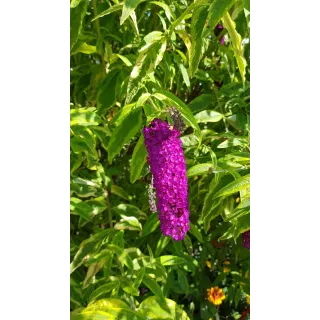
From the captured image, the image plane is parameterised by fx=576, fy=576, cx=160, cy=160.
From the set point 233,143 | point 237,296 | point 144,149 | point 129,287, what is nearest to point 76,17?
point 144,149

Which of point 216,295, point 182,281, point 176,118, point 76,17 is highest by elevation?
point 76,17

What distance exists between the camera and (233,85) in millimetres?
1244

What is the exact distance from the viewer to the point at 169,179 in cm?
81

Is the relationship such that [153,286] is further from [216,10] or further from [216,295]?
[216,295]

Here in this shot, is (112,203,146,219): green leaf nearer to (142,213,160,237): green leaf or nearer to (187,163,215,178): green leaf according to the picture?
(142,213,160,237): green leaf

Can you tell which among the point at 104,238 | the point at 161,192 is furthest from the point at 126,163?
the point at 161,192

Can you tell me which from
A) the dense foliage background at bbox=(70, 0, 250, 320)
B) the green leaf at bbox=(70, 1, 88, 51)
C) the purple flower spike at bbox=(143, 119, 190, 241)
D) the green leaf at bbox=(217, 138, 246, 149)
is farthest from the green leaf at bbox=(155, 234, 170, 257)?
the green leaf at bbox=(70, 1, 88, 51)

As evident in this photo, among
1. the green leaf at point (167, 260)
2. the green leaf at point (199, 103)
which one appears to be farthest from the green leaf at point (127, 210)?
the green leaf at point (199, 103)

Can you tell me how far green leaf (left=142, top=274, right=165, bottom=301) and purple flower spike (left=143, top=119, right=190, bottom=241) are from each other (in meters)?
0.20

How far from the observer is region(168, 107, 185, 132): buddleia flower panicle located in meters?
0.89

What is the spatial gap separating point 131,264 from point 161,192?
270 millimetres

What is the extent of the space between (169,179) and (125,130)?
0.48 feet
